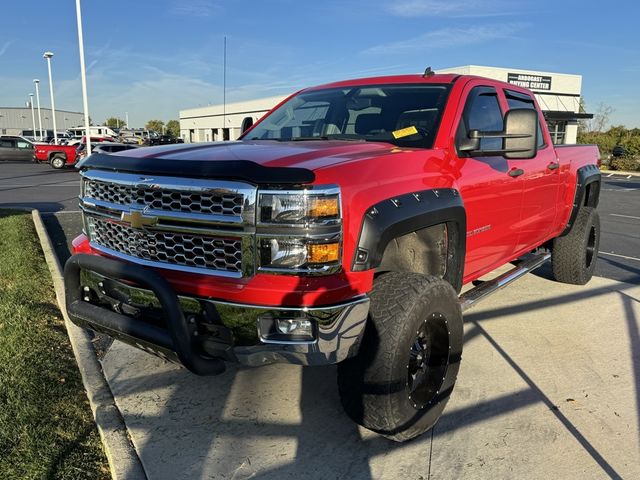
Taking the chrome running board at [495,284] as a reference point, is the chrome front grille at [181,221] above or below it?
above

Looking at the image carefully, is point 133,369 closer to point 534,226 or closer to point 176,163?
point 176,163

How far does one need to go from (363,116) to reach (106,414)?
2.56 meters

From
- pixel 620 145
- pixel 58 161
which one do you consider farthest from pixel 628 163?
pixel 58 161

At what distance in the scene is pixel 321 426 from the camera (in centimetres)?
310

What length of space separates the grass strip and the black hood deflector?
1444 mm

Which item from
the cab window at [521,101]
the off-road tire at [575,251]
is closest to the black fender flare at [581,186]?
the off-road tire at [575,251]

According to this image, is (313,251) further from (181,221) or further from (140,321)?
(140,321)

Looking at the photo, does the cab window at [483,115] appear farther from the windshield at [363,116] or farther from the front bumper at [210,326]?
the front bumper at [210,326]

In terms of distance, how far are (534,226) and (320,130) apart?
2.07 metres

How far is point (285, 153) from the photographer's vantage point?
281 centimetres

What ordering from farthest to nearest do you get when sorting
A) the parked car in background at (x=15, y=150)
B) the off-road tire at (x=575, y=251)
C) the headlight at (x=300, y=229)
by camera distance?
the parked car in background at (x=15, y=150)
the off-road tire at (x=575, y=251)
the headlight at (x=300, y=229)

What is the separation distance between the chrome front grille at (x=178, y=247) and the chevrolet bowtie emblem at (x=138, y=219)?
0.05m

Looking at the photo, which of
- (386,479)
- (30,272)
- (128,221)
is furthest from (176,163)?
(30,272)

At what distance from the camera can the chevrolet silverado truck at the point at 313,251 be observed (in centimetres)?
241
